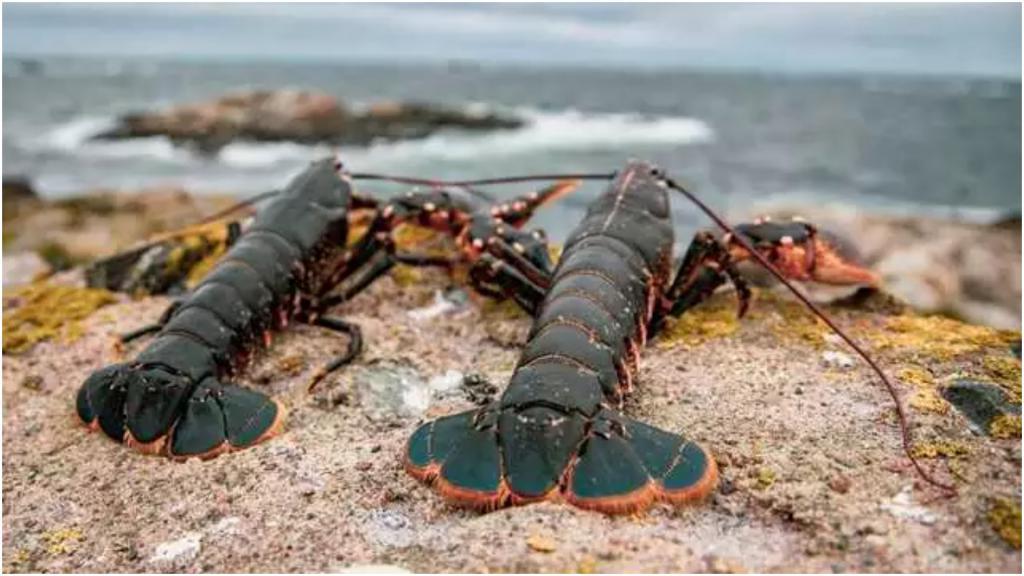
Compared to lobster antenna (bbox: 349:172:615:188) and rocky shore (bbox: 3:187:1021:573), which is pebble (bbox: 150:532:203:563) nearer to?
rocky shore (bbox: 3:187:1021:573)

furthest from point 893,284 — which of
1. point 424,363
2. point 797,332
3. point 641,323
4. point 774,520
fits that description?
point 774,520

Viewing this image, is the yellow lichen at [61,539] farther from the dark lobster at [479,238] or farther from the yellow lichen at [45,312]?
the dark lobster at [479,238]

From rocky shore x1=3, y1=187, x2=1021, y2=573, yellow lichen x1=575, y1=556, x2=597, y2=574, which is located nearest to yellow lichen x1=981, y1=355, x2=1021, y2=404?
rocky shore x1=3, y1=187, x2=1021, y2=573

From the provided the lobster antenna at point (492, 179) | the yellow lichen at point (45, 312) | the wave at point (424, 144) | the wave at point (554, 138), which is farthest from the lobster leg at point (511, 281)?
the wave at point (554, 138)

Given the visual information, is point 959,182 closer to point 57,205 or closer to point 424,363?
point 57,205

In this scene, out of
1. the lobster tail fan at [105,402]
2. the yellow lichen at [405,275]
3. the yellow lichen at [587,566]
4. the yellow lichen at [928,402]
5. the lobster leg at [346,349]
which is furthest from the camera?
the yellow lichen at [405,275]
